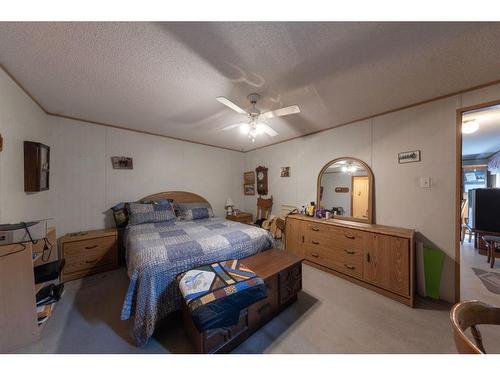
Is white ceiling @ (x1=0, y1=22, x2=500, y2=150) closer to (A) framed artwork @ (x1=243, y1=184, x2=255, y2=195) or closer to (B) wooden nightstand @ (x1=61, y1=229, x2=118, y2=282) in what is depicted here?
(B) wooden nightstand @ (x1=61, y1=229, x2=118, y2=282)

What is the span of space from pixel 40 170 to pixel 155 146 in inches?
62.1

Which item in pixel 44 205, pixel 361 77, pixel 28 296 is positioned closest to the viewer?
pixel 28 296

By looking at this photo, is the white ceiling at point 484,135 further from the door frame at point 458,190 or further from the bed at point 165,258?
the bed at point 165,258

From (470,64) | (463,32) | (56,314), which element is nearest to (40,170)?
(56,314)

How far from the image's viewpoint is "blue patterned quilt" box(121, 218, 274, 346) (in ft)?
4.44

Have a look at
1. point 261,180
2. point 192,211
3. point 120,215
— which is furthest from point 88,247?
point 261,180

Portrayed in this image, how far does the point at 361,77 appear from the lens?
158 centimetres

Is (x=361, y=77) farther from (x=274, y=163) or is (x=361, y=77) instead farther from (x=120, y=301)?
(x=120, y=301)

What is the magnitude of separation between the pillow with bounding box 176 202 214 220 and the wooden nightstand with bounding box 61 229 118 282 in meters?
1.02

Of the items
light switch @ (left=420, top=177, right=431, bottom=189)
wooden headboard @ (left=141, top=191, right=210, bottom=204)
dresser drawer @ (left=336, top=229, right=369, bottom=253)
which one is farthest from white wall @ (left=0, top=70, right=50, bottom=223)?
light switch @ (left=420, top=177, right=431, bottom=189)

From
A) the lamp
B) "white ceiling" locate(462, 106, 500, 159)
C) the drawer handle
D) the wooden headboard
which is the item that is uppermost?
"white ceiling" locate(462, 106, 500, 159)

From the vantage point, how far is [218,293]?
1.23m

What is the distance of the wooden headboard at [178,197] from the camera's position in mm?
3274

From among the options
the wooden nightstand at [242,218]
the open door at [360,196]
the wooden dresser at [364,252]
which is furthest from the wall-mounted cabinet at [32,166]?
the open door at [360,196]
